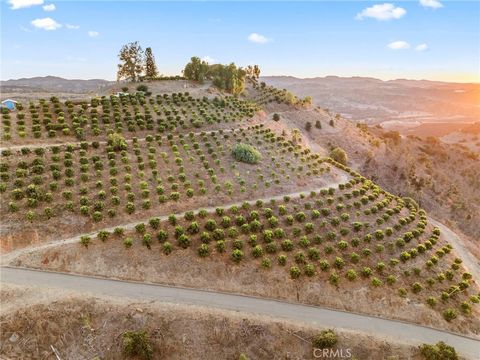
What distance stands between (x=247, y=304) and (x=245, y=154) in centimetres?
3215

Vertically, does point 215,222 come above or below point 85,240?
below

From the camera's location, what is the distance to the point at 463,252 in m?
50.8

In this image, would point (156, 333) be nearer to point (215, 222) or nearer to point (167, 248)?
point (167, 248)

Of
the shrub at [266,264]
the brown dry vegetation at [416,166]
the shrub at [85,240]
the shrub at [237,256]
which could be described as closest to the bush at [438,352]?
the shrub at [266,264]

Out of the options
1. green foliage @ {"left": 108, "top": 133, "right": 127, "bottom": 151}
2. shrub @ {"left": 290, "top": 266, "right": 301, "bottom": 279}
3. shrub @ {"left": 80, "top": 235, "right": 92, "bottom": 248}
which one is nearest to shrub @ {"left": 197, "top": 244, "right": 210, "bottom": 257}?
shrub @ {"left": 290, "top": 266, "right": 301, "bottom": 279}

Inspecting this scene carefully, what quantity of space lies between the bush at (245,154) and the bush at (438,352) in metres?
38.4

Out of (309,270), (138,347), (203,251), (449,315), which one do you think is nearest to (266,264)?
(309,270)

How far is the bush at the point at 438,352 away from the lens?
29922mm

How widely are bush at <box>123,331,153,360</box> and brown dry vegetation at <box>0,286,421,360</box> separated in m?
0.93

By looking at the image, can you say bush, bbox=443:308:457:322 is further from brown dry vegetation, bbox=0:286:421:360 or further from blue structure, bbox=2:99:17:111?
blue structure, bbox=2:99:17:111

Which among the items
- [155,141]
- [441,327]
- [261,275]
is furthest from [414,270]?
[155,141]

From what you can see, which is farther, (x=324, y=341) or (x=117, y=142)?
(x=117, y=142)

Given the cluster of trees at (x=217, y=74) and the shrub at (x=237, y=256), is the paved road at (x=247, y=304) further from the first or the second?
the cluster of trees at (x=217, y=74)

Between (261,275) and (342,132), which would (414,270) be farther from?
(342,132)
